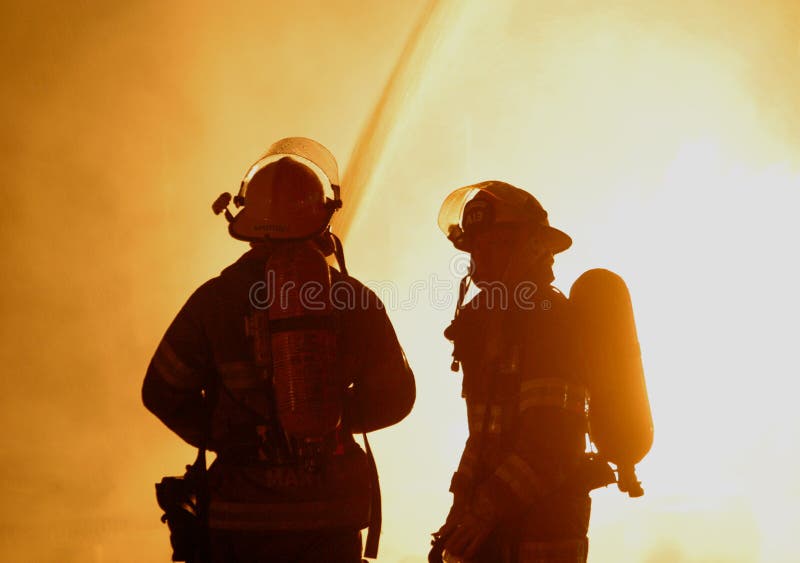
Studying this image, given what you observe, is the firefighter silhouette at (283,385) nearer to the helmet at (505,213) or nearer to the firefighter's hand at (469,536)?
the firefighter's hand at (469,536)

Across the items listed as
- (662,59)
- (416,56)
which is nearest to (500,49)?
(416,56)

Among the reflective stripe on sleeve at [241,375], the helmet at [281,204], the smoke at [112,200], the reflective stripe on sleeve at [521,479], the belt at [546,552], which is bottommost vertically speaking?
the belt at [546,552]

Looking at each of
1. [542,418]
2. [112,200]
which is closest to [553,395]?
[542,418]

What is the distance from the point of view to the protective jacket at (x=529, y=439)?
2.98 m

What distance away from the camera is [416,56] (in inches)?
379

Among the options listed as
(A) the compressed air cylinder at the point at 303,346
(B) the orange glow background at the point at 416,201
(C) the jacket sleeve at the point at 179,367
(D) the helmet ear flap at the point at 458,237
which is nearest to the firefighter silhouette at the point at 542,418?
(D) the helmet ear flap at the point at 458,237

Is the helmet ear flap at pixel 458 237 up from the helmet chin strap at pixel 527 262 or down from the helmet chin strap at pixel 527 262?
up

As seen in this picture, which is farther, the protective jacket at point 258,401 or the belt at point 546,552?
the belt at point 546,552

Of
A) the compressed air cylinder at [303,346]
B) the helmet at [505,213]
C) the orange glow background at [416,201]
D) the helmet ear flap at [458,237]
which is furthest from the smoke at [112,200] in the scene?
the compressed air cylinder at [303,346]

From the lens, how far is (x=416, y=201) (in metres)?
9.51

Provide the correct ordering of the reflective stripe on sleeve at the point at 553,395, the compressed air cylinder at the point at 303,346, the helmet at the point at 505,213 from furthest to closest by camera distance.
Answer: the helmet at the point at 505,213
the reflective stripe on sleeve at the point at 553,395
the compressed air cylinder at the point at 303,346

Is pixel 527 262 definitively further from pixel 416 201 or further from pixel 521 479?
pixel 416 201

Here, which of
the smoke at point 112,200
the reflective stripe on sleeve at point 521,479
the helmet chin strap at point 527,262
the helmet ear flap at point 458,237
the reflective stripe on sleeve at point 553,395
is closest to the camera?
the reflective stripe on sleeve at point 521,479

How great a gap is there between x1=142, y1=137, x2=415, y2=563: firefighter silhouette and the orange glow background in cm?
610
